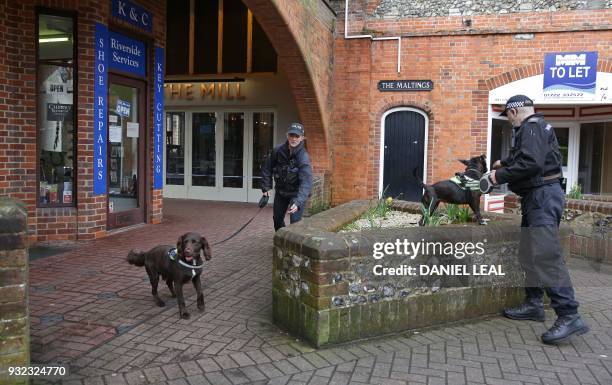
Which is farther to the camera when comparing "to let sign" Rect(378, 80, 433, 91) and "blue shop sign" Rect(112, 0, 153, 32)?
"to let sign" Rect(378, 80, 433, 91)

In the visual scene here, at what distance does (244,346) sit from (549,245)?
2.57m

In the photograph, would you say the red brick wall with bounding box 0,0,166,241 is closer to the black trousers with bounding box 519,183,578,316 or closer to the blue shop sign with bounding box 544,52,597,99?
the black trousers with bounding box 519,183,578,316

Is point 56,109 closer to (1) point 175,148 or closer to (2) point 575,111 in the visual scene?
(1) point 175,148

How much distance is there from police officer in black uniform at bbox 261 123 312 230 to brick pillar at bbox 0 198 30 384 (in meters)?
3.06

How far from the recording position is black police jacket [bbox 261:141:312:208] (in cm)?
620

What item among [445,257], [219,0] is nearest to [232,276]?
[445,257]

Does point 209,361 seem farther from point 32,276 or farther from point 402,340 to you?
point 32,276

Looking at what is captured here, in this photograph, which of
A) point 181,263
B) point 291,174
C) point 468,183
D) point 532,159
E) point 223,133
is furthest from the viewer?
point 223,133

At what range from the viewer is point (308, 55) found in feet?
35.8

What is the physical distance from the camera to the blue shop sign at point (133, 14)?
8.28 m

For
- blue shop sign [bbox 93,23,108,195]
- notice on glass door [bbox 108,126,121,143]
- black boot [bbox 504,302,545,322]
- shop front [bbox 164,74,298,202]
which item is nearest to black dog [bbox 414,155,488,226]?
black boot [bbox 504,302,545,322]

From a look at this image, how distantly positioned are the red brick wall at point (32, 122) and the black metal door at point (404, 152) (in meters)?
6.87

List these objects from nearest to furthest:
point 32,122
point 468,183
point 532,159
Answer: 1. point 532,159
2. point 468,183
3. point 32,122

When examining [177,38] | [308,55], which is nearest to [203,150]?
[177,38]
